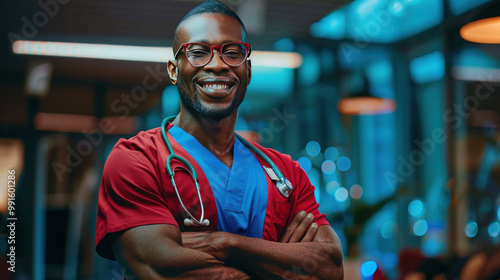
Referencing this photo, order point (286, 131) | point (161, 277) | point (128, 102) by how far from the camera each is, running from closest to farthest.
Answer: point (161, 277)
point (128, 102)
point (286, 131)

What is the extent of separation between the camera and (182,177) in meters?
0.93

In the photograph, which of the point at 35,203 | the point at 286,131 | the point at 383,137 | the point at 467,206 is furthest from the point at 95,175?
the point at 467,206

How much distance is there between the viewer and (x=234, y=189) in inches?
38.1

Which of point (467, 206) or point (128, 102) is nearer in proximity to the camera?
point (128, 102)

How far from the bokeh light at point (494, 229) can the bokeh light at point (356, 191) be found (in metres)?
0.80

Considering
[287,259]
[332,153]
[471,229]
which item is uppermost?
[332,153]

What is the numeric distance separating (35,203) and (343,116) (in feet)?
5.64

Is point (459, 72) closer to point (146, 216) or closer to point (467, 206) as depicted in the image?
point (467, 206)

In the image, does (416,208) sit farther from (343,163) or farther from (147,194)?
(147,194)

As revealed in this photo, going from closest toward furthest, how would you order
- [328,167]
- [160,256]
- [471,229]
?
[160,256], [328,167], [471,229]

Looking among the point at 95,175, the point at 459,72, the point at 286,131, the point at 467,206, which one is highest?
the point at 459,72

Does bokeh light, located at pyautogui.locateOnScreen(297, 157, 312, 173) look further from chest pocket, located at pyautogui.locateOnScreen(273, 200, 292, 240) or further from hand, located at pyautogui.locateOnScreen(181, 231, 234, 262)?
hand, located at pyautogui.locateOnScreen(181, 231, 234, 262)

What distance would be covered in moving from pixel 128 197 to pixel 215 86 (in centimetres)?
24

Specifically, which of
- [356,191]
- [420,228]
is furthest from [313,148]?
[420,228]
